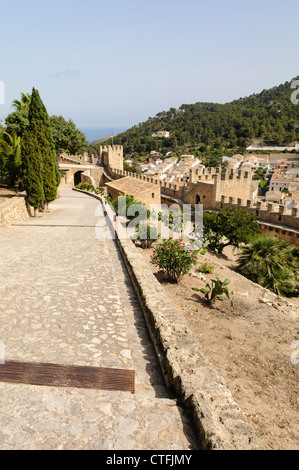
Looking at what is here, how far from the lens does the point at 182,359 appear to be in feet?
10.1

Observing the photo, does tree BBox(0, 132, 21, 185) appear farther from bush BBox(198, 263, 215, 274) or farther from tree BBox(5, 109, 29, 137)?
bush BBox(198, 263, 215, 274)

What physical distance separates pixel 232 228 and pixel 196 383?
16.7 metres

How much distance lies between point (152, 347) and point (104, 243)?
514cm

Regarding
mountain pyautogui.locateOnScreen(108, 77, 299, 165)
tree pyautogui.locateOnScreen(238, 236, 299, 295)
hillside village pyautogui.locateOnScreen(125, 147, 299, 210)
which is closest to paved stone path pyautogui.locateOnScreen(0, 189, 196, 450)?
tree pyautogui.locateOnScreen(238, 236, 299, 295)

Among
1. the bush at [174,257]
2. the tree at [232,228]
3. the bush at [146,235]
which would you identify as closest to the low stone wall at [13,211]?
the bush at [146,235]

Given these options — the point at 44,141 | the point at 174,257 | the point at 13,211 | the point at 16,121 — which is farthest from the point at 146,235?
the point at 16,121

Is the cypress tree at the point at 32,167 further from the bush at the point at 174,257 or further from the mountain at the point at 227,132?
the mountain at the point at 227,132

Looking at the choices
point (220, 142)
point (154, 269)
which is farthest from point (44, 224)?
point (220, 142)

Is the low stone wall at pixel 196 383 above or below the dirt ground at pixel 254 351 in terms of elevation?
above

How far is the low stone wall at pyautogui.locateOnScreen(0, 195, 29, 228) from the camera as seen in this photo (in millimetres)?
10547

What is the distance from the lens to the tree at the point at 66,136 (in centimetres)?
2594

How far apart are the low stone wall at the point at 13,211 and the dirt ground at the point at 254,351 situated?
604 cm

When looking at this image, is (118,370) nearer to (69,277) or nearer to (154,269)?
(69,277)

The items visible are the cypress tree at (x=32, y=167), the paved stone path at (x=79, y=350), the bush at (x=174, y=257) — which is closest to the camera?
the paved stone path at (x=79, y=350)
